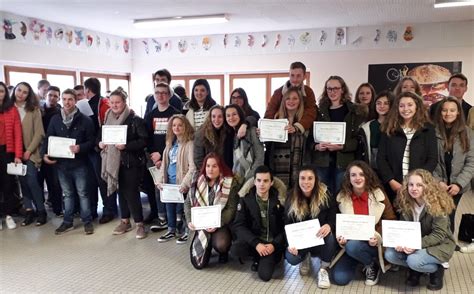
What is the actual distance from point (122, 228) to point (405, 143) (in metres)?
2.74

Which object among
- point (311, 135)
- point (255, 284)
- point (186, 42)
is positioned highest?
point (186, 42)

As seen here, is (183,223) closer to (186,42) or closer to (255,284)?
(255,284)

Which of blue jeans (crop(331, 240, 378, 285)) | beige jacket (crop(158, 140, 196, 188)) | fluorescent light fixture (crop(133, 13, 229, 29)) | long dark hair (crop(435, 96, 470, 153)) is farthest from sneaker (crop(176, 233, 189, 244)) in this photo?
fluorescent light fixture (crop(133, 13, 229, 29))

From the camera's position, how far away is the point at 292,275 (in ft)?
10.2

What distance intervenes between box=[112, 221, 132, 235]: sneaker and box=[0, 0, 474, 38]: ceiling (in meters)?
3.04

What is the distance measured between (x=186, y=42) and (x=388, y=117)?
20.9ft

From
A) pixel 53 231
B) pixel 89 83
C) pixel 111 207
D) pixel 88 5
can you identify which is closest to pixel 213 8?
pixel 88 5

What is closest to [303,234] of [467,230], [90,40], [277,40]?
[467,230]

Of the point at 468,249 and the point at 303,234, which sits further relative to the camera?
the point at 468,249

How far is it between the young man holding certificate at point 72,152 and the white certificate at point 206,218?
1496 mm

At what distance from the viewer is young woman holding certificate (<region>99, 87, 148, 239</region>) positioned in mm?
3920

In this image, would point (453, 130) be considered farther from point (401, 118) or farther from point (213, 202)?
point (213, 202)

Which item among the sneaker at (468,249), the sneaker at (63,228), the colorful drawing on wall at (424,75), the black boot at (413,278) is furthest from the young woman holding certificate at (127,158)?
the colorful drawing on wall at (424,75)

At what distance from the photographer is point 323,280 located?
2.88m
